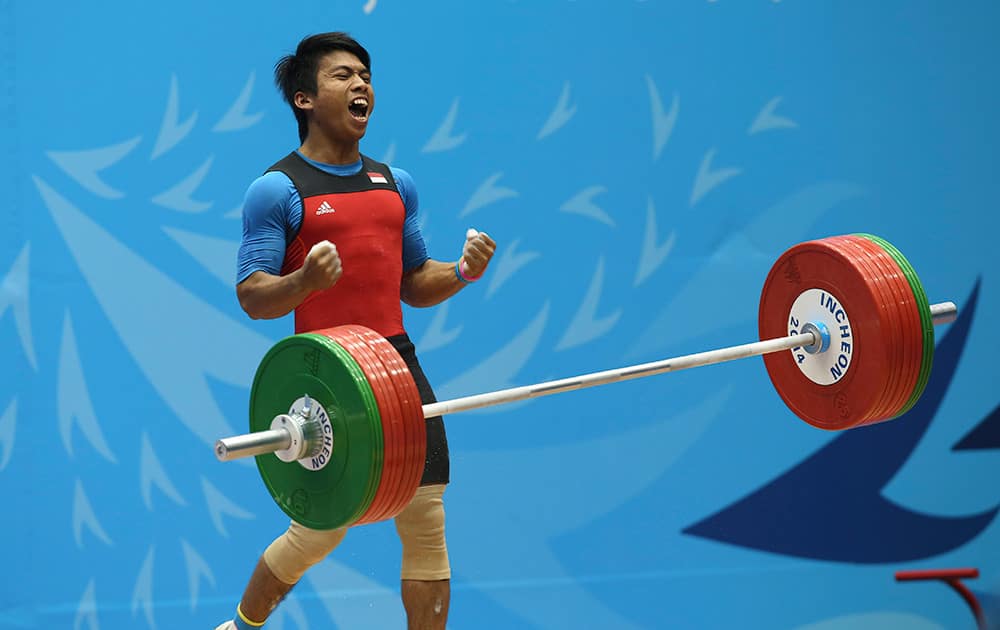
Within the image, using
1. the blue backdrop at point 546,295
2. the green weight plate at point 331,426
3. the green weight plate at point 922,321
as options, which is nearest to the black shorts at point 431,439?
the green weight plate at point 331,426

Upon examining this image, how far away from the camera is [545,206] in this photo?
415cm

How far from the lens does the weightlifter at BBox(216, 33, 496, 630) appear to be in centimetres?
293

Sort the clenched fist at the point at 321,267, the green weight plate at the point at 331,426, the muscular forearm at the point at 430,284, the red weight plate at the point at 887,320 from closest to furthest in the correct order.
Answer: the green weight plate at the point at 331,426 < the clenched fist at the point at 321,267 < the red weight plate at the point at 887,320 < the muscular forearm at the point at 430,284

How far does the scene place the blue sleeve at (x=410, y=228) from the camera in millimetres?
3215

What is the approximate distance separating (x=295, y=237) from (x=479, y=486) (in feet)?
4.74

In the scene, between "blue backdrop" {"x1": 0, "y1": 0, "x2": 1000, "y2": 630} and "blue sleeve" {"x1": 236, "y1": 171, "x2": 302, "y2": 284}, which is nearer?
"blue sleeve" {"x1": 236, "y1": 171, "x2": 302, "y2": 284}

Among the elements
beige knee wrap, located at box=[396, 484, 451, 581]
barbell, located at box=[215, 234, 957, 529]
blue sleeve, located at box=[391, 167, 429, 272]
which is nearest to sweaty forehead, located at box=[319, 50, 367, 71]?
blue sleeve, located at box=[391, 167, 429, 272]

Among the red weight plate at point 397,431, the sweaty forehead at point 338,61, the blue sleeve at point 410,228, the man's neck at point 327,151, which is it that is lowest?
the red weight plate at point 397,431

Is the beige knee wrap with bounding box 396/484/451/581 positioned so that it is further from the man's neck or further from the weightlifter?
the man's neck

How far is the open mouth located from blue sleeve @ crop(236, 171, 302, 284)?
0.86ft

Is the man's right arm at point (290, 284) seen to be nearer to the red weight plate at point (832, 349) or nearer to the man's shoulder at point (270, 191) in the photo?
the man's shoulder at point (270, 191)

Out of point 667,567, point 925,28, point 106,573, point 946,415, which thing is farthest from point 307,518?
point 925,28

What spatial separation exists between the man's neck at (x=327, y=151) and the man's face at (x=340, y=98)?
0.03m

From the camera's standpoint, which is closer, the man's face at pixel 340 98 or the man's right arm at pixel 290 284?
the man's right arm at pixel 290 284
